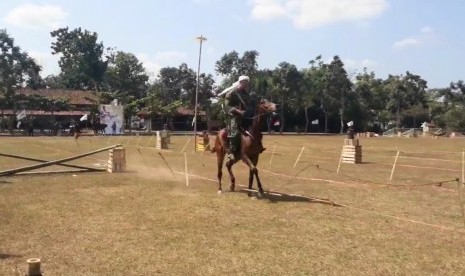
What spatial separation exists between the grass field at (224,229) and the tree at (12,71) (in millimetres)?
56690

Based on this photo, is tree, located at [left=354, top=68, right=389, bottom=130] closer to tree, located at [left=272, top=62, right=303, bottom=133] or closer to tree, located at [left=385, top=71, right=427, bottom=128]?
tree, located at [left=385, top=71, right=427, bottom=128]

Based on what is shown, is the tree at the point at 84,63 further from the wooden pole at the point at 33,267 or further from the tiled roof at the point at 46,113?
the wooden pole at the point at 33,267

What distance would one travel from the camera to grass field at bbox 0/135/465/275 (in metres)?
7.25

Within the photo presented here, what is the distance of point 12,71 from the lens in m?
71.9

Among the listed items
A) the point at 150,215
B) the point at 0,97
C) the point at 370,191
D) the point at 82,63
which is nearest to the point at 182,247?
the point at 150,215

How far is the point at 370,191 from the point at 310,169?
7.80 metres

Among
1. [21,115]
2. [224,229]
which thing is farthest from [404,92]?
[224,229]

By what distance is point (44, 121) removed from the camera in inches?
2987

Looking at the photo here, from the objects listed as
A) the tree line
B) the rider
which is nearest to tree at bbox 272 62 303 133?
the tree line

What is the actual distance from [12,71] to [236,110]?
6653 centimetres

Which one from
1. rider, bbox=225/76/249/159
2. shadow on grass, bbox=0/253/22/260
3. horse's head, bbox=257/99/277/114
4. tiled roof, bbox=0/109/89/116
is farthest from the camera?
tiled roof, bbox=0/109/89/116

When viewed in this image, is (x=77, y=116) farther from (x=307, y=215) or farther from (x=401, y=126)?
(x=307, y=215)

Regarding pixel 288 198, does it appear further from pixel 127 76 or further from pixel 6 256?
Result: pixel 127 76

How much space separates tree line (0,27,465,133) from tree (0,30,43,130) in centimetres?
17
